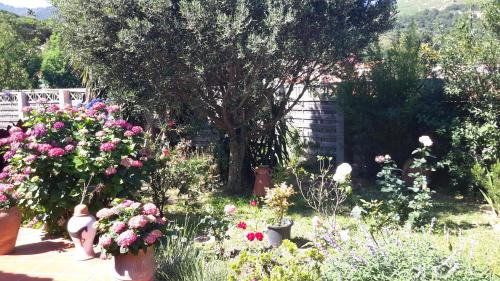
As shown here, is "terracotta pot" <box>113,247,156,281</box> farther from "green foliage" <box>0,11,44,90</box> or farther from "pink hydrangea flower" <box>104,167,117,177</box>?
"green foliage" <box>0,11,44,90</box>

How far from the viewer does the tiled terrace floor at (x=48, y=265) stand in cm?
398

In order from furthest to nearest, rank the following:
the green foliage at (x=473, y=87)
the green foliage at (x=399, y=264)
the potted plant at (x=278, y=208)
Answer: the green foliage at (x=473, y=87)
the potted plant at (x=278, y=208)
the green foliage at (x=399, y=264)

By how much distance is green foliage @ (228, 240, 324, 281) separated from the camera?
2.98 meters

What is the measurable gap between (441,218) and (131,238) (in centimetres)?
440

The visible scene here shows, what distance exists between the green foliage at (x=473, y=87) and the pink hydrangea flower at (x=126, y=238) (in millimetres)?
5186

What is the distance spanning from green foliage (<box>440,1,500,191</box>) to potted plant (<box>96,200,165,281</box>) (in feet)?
16.4

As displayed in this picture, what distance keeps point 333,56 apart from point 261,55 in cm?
119

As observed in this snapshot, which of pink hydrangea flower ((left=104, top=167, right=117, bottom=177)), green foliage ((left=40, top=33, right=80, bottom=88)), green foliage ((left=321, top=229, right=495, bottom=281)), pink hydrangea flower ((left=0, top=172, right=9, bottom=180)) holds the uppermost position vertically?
green foliage ((left=40, top=33, right=80, bottom=88))

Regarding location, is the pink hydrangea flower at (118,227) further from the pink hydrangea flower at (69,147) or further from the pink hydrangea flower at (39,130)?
the pink hydrangea flower at (39,130)

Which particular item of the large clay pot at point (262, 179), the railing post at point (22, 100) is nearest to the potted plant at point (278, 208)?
the large clay pot at point (262, 179)

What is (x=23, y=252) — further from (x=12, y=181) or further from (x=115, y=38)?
(x=115, y=38)

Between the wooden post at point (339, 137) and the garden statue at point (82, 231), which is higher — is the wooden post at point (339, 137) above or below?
above

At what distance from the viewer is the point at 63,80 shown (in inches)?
936

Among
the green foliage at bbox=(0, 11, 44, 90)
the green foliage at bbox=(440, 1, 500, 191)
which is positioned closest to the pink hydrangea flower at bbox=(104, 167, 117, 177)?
the green foliage at bbox=(440, 1, 500, 191)
